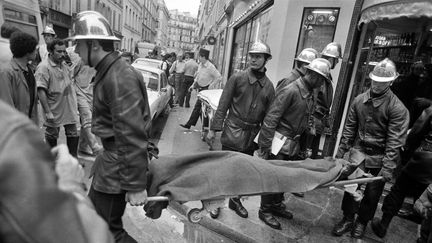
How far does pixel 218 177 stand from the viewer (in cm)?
265

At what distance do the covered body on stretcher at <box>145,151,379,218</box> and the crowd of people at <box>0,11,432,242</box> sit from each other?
239 mm

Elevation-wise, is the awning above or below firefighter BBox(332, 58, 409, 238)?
above

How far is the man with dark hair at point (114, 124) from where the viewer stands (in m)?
2.22

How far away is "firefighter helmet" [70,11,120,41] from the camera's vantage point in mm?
2316

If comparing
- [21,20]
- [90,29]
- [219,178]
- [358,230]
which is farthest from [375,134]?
[21,20]

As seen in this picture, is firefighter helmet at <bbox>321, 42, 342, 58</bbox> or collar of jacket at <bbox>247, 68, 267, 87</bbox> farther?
firefighter helmet at <bbox>321, 42, 342, 58</bbox>

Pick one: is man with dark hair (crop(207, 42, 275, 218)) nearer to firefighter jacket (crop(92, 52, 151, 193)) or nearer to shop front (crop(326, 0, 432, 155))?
firefighter jacket (crop(92, 52, 151, 193))

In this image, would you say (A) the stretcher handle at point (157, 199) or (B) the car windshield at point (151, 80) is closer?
(A) the stretcher handle at point (157, 199)

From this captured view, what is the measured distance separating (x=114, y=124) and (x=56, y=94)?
10.4 ft

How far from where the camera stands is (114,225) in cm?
240

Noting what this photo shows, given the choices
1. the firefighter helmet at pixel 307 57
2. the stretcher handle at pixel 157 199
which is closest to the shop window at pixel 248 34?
the firefighter helmet at pixel 307 57

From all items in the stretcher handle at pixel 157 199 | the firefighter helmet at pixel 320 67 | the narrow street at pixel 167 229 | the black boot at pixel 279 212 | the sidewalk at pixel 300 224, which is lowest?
the narrow street at pixel 167 229

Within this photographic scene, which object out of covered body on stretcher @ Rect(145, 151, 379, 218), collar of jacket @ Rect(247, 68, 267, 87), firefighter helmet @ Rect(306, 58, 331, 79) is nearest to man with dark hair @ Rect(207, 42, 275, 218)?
collar of jacket @ Rect(247, 68, 267, 87)

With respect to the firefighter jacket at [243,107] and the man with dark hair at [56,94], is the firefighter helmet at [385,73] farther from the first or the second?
the man with dark hair at [56,94]
